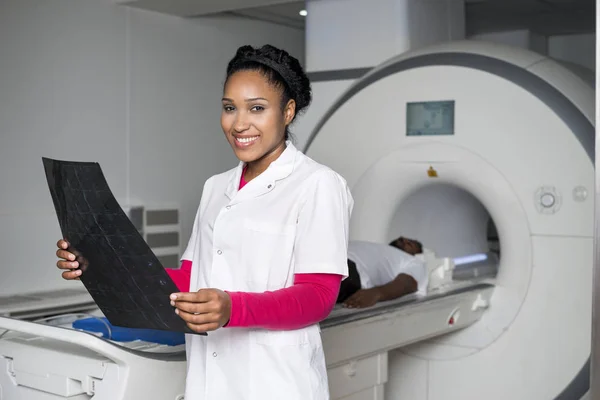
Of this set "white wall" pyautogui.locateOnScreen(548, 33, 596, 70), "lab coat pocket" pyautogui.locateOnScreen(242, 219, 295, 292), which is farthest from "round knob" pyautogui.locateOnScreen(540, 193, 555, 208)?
"white wall" pyautogui.locateOnScreen(548, 33, 596, 70)

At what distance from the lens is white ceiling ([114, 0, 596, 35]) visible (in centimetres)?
362

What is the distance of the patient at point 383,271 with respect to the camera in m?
2.79

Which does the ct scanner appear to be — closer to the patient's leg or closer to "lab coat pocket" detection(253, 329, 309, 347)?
the patient's leg

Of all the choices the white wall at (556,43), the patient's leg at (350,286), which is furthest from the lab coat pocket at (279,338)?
the white wall at (556,43)

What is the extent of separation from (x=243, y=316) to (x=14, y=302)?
172 centimetres

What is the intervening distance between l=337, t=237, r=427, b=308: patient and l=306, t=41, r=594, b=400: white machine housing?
225mm

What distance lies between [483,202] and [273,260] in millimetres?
1892

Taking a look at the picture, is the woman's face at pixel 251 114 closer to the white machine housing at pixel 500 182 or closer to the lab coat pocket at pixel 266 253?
the lab coat pocket at pixel 266 253

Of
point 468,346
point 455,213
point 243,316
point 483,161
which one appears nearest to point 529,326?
point 468,346

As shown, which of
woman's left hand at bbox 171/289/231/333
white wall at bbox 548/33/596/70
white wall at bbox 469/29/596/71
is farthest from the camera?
white wall at bbox 548/33/596/70

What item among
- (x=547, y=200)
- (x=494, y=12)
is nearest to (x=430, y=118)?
(x=547, y=200)

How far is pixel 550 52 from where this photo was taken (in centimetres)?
489

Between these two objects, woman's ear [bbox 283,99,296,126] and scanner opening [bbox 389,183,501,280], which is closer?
woman's ear [bbox 283,99,296,126]

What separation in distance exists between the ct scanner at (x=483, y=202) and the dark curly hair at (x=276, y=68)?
1.15 metres
